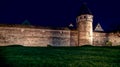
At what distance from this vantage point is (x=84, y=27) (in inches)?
1893

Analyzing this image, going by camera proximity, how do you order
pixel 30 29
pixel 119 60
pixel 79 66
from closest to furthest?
pixel 79 66
pixel 119 60
pixel 30 29

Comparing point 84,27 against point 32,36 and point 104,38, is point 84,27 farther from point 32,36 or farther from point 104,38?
point 32,36

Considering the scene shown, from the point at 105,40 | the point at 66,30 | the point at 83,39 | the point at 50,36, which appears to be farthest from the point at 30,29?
the point at 105,40

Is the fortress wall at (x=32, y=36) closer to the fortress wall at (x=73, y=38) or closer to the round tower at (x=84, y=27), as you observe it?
the fortress wall at (x=73, y=38)

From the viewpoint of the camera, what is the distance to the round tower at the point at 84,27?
47.4 m

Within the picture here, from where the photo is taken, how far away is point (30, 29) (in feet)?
147

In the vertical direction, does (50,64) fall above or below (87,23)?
below

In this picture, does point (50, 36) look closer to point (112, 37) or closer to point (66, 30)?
point (66, 30)

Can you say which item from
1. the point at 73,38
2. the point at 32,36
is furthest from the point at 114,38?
the point at 32,36

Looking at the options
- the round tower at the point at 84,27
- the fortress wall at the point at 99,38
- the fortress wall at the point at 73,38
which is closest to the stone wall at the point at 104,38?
the fortress wall at the point at 99,38

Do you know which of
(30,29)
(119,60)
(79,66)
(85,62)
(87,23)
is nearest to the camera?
(79,66)

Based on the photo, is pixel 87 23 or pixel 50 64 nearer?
pixel 50 64

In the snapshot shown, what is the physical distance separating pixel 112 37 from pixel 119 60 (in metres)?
31.6

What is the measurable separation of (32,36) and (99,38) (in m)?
12.9
